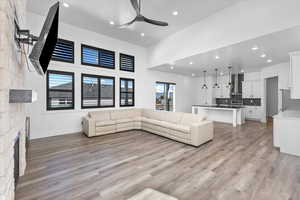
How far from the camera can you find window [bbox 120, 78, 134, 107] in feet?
21.8

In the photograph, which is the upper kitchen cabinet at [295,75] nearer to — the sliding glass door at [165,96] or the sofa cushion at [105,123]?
the sofa cushion at [105,123]

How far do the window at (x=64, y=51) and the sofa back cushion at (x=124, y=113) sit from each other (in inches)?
103

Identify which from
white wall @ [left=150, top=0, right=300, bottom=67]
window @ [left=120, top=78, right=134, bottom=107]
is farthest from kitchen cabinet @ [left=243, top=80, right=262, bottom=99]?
window @ [left=120, top=78, right=134, bottom=107]

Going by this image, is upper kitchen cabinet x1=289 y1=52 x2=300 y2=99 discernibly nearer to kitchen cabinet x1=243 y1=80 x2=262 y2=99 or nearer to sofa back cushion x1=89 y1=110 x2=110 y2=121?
kitchen cabinet x1=243 y1=80 x2=262 y2=99

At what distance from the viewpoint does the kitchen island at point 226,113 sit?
20.9 ft

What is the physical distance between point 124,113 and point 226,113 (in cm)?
520

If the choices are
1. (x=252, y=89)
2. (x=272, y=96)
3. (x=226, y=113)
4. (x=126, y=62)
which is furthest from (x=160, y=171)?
(x=272, y=96)

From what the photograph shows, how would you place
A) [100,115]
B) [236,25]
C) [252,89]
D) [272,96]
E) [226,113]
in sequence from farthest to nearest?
[272,96]
[252,89]
[226,113]
[100,115]
[236,25]

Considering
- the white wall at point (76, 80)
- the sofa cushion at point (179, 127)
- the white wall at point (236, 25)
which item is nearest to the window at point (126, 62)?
the white wall at point (76, 80)

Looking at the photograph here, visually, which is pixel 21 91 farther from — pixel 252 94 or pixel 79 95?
pixel 252 94

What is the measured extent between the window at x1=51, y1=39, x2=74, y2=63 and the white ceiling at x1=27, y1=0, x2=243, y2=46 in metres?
0.74

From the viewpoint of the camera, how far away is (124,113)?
6.00m

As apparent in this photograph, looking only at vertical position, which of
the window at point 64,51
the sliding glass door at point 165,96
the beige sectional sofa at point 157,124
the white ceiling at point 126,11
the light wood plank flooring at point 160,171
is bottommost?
the light wood plank flooring at point 160,171

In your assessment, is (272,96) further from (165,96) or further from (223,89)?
(165,96)
